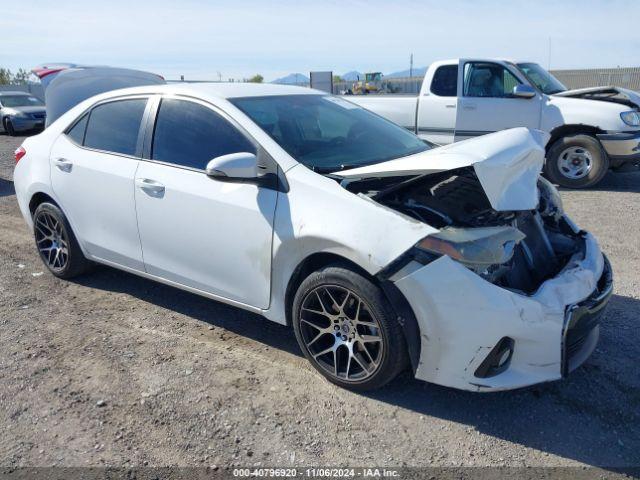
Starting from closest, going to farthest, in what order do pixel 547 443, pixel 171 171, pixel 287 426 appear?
pixel 547 443, pixel 287 426, pixel 171 171

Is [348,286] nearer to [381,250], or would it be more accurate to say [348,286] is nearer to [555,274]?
[381,250]

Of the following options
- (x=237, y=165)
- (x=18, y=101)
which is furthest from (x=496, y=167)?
(x=18, y=101)

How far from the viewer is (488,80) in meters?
8.98

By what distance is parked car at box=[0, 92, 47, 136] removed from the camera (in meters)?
17.5

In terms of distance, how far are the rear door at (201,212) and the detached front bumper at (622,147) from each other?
21.4 ft

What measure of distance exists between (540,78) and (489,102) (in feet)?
3.61

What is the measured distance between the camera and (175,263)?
392cm

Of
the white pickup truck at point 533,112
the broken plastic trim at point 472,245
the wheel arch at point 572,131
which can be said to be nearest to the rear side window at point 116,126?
the broken plastic trim at point 472,245

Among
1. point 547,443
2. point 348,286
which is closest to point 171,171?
point 348,286

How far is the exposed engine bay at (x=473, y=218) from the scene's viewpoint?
304cm

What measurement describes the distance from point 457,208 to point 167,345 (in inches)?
85.3

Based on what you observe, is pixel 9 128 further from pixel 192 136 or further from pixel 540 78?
pixel 192 136

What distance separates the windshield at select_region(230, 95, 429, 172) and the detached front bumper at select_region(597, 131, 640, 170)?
5.02m

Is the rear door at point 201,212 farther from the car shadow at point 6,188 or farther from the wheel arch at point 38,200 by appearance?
the car shadow at point 6,188
